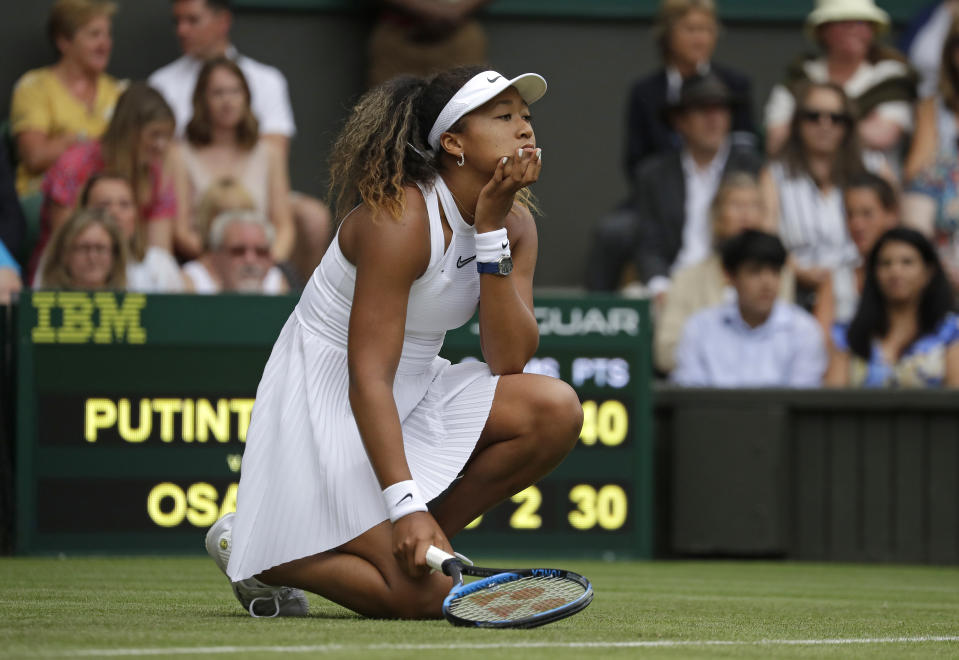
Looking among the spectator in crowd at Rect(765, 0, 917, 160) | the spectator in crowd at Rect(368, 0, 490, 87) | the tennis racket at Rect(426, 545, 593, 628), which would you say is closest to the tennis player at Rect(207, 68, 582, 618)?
the tennis racket at Rect(426, 545, 593, 628)

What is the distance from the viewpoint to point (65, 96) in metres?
8.70

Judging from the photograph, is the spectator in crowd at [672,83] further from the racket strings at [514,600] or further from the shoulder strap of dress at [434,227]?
the racket strings at [514,600]

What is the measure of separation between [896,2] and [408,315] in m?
8.03

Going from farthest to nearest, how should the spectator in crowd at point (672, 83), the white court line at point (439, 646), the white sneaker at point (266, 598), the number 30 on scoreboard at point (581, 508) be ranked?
the spectator in crowd at point (672, 83), the number 30 on scoreboard at point (581, 508), the white sneaker at point (266, 598), the white court line at point (439, 646)

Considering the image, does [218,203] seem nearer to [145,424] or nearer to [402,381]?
[145,424]

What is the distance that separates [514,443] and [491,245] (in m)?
0.55

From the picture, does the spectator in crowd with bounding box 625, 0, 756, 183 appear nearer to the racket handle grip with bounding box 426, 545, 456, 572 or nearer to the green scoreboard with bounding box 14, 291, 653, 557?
the green scoreboard with bounding box 14, 291, 653, 557

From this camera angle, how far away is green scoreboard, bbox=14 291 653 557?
690 centimetres

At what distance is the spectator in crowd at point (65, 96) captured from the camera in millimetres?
8609

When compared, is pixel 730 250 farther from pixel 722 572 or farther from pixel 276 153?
pixel 276 153

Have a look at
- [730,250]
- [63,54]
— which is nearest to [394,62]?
[63,54]

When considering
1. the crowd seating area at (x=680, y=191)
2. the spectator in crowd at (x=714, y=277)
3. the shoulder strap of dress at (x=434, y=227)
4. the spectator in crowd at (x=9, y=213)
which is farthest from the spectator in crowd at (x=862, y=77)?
the shoulder strap of dress at (x=434, y=227)

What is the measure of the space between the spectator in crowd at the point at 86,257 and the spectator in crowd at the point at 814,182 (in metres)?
3.61

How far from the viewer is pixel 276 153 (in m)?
8.95
